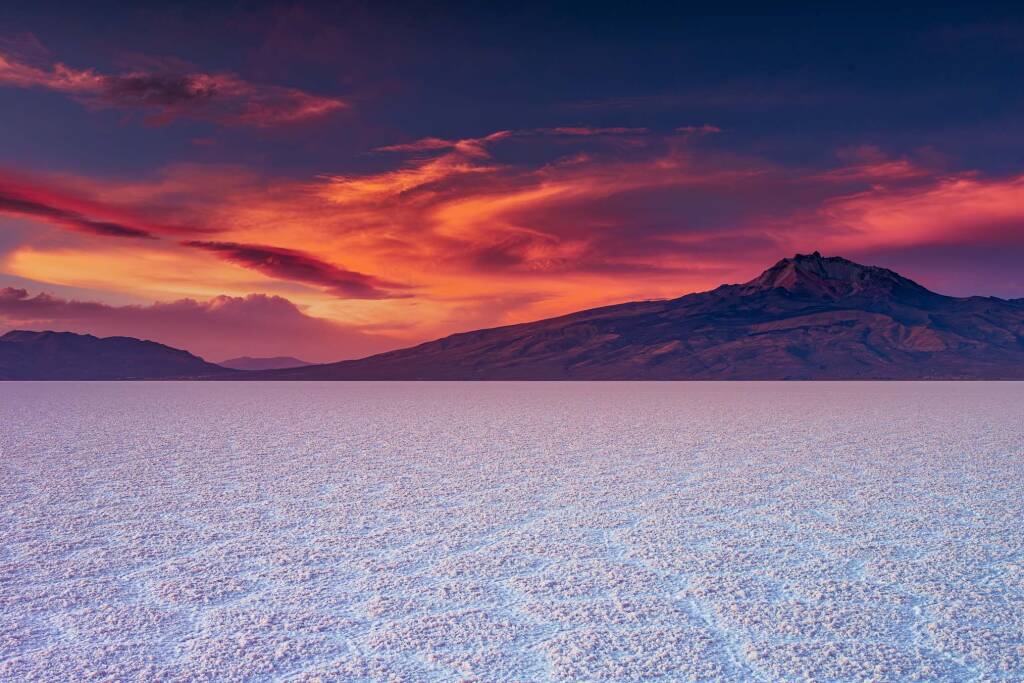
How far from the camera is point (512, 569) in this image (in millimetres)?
6176

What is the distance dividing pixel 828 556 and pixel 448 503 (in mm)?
3904

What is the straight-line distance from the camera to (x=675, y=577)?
234 inches

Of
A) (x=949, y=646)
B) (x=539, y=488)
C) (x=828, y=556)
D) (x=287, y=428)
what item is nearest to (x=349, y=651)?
(x=949, y=646)

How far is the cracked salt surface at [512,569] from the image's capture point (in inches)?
172

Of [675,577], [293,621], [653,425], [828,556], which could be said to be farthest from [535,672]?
[653,425]

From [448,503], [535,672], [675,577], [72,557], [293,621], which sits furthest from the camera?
[448,503]

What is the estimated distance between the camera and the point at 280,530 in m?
7.61

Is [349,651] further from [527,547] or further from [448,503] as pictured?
[448,503]

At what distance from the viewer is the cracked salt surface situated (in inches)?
172

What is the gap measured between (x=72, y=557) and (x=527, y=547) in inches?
132

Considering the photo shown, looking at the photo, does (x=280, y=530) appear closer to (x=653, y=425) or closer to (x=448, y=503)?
(x=448, y=503)

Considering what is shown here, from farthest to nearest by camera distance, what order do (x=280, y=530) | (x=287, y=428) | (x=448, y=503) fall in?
(x=287, y=428)
(x=448, y=503)
(x=280, y=530)

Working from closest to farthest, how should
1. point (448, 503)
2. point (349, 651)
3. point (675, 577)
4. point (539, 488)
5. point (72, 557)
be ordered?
point (349, 651), point (675, 577), point (72, 557), point (448, 503), point (539, 488)

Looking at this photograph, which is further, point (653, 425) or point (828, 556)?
point (653, 425)
